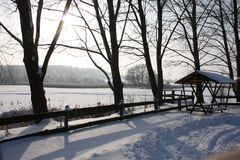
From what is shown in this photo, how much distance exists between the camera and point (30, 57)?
14.2 meters

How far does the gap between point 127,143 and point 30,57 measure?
6.16 metres

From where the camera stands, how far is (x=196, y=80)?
21.7 m

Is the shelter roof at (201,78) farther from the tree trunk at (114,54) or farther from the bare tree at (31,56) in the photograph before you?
the bare tree at (31,56)

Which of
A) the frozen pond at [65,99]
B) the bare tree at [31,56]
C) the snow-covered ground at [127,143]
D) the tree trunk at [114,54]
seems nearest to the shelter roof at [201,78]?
the tree trunk at [114,54]

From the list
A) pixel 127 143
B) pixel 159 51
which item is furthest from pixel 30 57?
pixel 159 51

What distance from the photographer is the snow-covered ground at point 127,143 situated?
898 centimetres

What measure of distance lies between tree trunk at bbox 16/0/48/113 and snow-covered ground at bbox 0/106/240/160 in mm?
1185

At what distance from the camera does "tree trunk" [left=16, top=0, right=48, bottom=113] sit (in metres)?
14.1

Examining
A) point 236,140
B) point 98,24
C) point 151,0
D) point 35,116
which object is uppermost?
point 151,0

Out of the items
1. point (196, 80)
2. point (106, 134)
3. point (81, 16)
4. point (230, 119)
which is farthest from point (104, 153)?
point (81, 16)

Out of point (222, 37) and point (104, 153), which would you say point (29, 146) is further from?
point (222, 37)

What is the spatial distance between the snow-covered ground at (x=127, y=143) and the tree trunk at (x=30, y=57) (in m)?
1.18

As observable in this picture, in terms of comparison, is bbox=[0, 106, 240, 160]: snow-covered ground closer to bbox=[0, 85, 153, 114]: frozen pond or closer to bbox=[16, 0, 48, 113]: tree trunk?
bbox=[16, 0, 48, 113]: tree trunk

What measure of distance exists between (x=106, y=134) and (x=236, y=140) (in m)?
4.40
